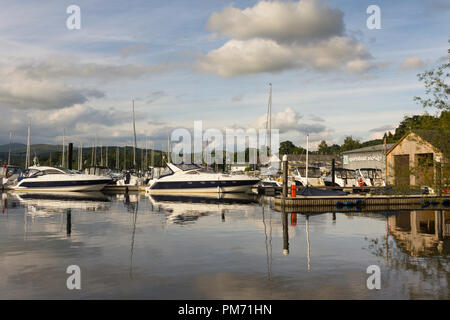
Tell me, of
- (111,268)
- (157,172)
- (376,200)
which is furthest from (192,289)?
(157,172)

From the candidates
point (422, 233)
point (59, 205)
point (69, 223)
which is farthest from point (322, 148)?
point (69, 223)

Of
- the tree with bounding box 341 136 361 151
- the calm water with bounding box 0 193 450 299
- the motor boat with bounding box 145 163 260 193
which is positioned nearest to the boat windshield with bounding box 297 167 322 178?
the motor boat with bounding box 145 163 260 193

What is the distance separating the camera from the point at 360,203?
3191cm

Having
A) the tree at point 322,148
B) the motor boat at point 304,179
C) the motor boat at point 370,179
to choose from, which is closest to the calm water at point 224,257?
the motor boat at point 370,179

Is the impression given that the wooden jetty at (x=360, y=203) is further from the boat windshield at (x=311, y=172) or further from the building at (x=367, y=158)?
the building at (x=367, y=158)

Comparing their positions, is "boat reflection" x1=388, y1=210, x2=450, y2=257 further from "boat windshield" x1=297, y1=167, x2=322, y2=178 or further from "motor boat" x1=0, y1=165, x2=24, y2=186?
"motor boat" x1=0, y1=165, x2=24, y2=186

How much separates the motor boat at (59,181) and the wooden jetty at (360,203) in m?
28.9

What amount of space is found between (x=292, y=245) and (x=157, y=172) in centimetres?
5216

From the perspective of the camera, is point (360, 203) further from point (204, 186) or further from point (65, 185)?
point (65, 185)

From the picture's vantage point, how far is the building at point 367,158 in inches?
2434

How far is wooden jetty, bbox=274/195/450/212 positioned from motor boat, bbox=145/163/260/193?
13.9 metres

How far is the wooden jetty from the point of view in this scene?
101ft

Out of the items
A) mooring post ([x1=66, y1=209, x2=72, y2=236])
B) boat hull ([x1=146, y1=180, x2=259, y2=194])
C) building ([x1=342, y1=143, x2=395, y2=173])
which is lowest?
mooring post ([x1=66, y1=209, x2=72, y2=236])

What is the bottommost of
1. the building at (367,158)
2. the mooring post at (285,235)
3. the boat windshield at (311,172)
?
the mooring post at (285,235)
